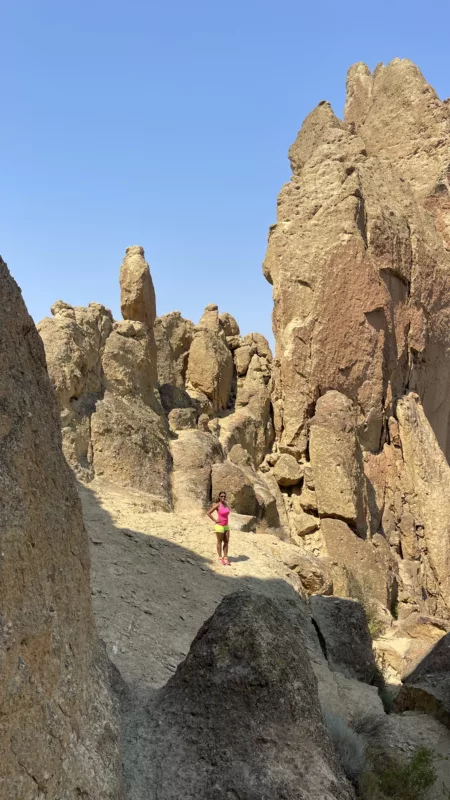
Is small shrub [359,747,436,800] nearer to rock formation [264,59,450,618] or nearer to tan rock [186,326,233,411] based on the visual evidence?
rock formation [264,59,450,618]

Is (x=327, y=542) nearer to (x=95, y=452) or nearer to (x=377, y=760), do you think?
(x=95, y=452)

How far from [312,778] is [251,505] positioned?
30.4 ft

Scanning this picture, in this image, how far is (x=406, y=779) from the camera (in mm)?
4699

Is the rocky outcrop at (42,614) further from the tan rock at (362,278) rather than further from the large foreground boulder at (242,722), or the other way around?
the tan rock at (362,278)

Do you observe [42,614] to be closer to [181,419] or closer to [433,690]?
[433,690]

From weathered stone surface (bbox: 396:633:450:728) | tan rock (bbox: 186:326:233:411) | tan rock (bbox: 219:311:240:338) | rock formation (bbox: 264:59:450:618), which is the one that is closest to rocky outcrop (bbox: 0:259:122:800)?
weathered stone surface (bbox: 396:633:450:728)

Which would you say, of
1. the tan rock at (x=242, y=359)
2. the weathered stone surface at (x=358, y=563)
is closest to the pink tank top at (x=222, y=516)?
the weathered stone surface at (x=358, y=563)

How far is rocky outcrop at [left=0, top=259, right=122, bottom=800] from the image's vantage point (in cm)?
263

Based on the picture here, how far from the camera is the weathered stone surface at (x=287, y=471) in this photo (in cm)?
1530

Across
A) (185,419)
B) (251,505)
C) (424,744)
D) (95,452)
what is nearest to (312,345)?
(185,419)

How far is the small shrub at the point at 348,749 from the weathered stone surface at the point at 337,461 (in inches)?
351

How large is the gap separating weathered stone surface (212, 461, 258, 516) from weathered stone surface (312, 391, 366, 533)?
2.10 meters

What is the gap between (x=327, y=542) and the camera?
13812 mm

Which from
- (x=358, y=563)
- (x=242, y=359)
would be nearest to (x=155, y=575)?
(x=358, y=563)
